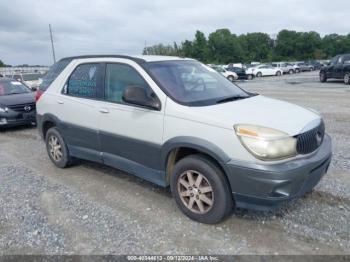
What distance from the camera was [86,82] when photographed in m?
4.75

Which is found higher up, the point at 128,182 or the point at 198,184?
the point at 198,184

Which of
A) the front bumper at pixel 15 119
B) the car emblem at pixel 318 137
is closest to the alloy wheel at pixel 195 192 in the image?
the car emblem at pixel 318 137

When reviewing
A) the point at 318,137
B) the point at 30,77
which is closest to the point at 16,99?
the point at 318,137

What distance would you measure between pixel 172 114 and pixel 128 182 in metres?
1.66

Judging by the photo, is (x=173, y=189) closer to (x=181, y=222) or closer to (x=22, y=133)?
(x=181, y=222)

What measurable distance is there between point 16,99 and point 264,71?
33.2 m

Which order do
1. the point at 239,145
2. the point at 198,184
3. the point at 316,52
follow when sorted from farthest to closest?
the point at 316,52 → the point at 198,184 → the point at 239,145

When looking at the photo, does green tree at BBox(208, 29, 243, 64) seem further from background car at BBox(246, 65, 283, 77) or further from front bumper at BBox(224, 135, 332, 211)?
front bumper at BBox(224, 135, 332, 211)

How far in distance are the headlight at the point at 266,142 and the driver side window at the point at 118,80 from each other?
4.96ft

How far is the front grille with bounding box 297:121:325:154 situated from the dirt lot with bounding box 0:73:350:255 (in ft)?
2.62

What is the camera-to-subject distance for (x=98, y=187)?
4672 millimetres

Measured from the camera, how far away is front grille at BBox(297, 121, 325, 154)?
10.5ft

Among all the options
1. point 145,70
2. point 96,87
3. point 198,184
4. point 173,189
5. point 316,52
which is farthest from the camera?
point 316,52

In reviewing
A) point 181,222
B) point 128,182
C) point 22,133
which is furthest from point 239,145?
point 22,133
